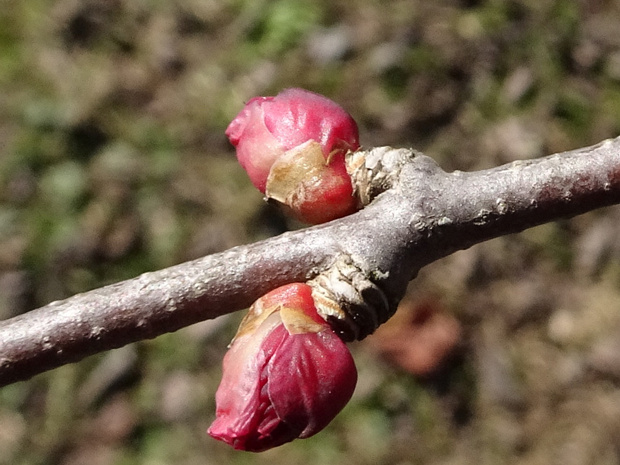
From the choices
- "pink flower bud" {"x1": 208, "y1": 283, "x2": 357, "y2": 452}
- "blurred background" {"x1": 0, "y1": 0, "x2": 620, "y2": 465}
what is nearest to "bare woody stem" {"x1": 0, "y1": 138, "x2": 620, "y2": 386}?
"pink flower bud" {"x1": 208, "y1": 283, "x2": 357, "y2": 452}

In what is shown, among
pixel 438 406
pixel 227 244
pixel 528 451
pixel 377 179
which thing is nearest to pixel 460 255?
pixel 438 406

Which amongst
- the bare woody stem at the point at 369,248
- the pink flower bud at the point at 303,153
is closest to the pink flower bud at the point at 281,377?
the bare woody stem at the point at 369,248

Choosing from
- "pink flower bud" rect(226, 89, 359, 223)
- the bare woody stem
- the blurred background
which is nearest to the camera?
the bare woody stem

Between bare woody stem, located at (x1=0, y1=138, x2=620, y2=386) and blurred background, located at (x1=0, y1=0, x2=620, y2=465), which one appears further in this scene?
blurred background, located at (x1=0, y1=0, x2=620, y2=465)

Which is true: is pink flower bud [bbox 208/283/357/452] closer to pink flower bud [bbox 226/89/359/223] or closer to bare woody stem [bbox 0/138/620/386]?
bare woody stem [bbox 0/138/620/386]

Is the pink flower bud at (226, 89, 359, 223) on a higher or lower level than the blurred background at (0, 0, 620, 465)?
higher

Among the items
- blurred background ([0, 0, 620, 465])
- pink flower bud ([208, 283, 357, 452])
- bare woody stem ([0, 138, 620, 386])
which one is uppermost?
bare woody stem ([0, 138, 620, 386])

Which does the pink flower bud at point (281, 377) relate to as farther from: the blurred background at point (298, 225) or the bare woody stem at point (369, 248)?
the blurred background at point (298, 225)

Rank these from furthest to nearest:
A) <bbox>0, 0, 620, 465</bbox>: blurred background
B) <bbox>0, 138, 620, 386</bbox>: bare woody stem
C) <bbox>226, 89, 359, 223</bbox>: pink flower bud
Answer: <bbox>0, 0, 620, 465</bbox>: blurred background
<bbox>226, 89, 359, 223</bbox>: pink flower bud
<bbox>0, 138, 620, 386</bbox>: bare woody stem
